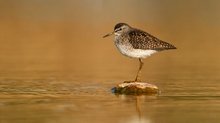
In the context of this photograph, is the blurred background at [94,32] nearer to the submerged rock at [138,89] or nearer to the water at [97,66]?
the water at [97,66]

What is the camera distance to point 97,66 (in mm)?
21734

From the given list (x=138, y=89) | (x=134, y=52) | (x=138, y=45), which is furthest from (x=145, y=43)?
(x=138, y=89)

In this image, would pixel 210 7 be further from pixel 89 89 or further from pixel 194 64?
pixel 89 89

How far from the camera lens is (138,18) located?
138 ft

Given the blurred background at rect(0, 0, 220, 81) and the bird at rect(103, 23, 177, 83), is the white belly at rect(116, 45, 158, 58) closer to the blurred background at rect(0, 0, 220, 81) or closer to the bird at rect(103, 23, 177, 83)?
the bird at rect(103, 23, 177, 83)

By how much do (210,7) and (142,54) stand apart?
3023 centimetres

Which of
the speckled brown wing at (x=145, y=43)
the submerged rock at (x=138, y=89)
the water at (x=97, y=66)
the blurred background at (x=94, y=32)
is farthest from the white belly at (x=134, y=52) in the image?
the blurred background at (x=94, y=32)

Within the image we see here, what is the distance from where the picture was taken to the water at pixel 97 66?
1280 centimetres

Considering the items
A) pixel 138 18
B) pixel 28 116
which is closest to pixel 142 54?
pixel 28 116

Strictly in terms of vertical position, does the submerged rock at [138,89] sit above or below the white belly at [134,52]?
below

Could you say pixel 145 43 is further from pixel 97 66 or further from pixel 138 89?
pixel 97 66

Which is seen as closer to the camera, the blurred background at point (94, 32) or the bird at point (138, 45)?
the bird at point (138, 45)

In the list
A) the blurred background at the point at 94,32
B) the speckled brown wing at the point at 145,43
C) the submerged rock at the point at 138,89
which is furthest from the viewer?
the blurred background at the point at 94,32

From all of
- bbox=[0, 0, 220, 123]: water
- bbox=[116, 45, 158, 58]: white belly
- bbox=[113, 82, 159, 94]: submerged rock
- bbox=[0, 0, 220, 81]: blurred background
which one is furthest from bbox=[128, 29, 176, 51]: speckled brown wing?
bbox=[0, 0, 220, 81]: blurred background
